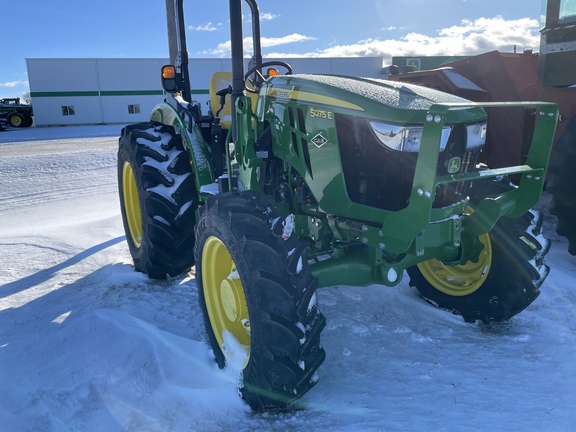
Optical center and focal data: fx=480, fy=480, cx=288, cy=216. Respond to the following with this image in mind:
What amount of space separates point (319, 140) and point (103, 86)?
32.2m

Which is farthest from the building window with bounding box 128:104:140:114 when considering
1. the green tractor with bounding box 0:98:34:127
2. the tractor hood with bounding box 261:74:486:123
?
the tractor hood with bounding box 261:74:486:123

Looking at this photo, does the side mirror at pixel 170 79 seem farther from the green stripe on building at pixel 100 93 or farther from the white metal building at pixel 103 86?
the green stripe on building at pixel 100 93

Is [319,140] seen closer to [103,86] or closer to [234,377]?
[234,377]

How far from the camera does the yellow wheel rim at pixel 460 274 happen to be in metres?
3.27

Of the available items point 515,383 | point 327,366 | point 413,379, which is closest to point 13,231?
point 327,366

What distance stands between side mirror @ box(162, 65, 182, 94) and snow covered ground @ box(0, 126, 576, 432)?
171cm

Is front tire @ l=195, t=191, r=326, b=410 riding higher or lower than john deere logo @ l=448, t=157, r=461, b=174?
lower

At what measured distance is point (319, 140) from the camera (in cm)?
264

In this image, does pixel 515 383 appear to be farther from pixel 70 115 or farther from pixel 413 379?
pixel 70 115

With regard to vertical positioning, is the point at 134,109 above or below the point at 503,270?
above

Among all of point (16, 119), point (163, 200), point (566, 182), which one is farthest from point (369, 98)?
point (16, 119)

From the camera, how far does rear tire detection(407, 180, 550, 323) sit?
3.11 metres

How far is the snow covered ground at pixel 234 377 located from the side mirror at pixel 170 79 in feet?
5.60

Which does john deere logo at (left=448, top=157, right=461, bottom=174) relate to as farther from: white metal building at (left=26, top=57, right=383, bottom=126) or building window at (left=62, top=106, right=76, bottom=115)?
building window at (left=62, top=106, right=76, bottom=115)
